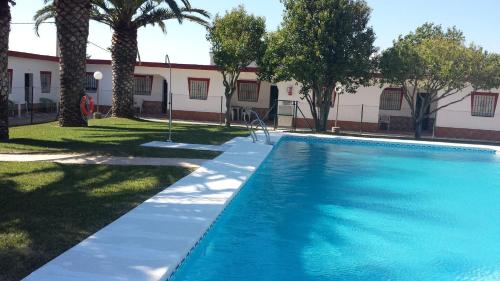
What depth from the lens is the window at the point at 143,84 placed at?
29.6 m

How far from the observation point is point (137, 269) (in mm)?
4926

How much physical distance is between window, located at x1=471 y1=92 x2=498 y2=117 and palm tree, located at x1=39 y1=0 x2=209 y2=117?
14.9 meters

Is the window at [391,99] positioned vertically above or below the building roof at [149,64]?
below

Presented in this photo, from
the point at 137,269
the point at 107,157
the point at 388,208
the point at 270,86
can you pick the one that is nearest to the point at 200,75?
the point at 270,86

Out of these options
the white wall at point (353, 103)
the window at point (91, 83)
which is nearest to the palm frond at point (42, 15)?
the window at point (91, 83)

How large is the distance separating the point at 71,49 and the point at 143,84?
1307 cm

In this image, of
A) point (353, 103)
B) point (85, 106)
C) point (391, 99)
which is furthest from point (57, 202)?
point (391, 99)

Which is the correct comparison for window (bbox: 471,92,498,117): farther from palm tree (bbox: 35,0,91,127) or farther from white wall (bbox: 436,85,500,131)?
palm tree (bbox: 35,0,91,127)

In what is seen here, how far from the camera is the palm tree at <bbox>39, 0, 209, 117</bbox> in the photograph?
21.5m

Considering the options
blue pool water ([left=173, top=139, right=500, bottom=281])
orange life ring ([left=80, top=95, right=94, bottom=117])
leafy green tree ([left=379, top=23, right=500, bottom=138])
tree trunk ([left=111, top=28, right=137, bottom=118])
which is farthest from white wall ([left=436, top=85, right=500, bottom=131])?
orange life ring ([left=80, top=95, right=94, bottom=117])

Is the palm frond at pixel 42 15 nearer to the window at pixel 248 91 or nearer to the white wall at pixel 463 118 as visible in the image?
the window at pixel 248 91

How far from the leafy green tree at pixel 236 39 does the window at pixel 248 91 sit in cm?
480

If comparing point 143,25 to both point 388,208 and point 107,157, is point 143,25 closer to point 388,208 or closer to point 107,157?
point 107,157

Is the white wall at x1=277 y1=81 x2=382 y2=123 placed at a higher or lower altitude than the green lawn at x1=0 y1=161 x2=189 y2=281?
higher
